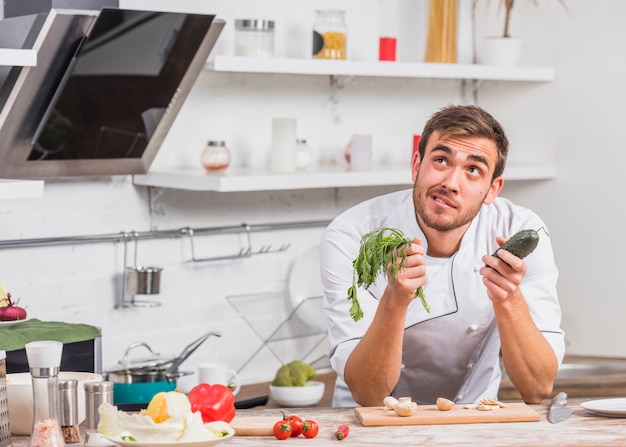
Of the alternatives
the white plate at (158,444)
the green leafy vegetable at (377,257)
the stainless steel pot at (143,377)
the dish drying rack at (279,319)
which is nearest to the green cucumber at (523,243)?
the green leafy vegetable at (377,257)

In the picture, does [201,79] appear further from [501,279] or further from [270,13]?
[501,279]

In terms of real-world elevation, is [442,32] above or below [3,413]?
above

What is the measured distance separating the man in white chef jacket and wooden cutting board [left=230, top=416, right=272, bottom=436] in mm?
355

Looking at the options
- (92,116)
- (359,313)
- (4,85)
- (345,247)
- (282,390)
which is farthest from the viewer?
(282,390)

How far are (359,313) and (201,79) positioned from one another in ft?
5.83

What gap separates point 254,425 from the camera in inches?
85.7

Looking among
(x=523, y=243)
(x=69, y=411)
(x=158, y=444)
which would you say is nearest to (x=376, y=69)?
(x=523, y=243)

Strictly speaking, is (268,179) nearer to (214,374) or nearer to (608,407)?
(214,374)

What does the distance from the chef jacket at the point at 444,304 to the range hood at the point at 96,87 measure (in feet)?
3.19

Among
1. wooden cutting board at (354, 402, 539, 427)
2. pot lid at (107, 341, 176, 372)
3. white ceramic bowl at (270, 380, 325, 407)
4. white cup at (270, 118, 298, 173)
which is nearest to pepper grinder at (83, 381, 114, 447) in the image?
wooden cutting board at (354, 402, 539, 427)

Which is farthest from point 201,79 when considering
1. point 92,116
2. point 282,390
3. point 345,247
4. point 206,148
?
point 345,247

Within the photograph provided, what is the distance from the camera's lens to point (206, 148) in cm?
367

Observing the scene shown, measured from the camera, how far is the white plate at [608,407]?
2.30 metres

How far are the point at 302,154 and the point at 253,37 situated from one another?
0.48m
